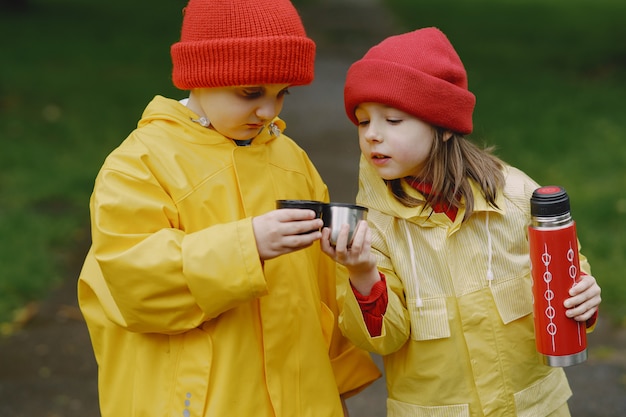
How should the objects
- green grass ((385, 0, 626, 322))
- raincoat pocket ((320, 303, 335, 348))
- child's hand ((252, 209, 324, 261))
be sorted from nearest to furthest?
child's hand ((252, 209, 324, 261)), raincoat pocket ((320, 303, 335, 348)), green grass ((385, 0, 626, 322))

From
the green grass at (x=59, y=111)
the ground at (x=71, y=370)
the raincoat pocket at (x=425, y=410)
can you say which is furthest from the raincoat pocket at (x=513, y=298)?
the green grass at (x=59, y=111)

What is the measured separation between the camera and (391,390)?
2.99m

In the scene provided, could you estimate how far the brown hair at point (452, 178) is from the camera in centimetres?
288

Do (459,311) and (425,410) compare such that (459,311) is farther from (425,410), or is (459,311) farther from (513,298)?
(425,410)

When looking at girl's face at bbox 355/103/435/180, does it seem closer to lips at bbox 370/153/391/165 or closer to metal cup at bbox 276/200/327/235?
lips at bbox 370/153/391/165

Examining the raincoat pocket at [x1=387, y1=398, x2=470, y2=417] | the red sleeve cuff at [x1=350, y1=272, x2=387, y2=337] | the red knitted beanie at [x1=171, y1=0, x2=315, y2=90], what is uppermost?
the red knitted beanie at [x1=171, y1=0, x2=315, y2=90]

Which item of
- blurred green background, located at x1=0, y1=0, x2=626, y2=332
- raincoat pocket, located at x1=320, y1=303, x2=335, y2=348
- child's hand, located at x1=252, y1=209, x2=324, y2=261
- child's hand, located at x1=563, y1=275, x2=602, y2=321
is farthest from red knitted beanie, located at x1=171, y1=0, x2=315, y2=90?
blurred green background, located at x1=0, y1=0, x2=626, y2=332

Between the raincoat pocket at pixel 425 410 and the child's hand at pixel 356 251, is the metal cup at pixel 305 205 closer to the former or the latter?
the child's hand at pixel 356 251

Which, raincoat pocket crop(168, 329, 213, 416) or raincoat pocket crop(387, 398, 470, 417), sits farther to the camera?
raincoat pocket crop(387, 398, 470, 417)

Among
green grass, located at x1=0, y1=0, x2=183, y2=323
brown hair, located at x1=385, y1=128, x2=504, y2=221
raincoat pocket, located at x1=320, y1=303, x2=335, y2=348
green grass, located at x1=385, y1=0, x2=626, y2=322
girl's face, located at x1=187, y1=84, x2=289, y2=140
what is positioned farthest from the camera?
green grass, located at x1=385, y1=0, x2=626, y2=322

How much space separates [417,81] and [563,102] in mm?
8157

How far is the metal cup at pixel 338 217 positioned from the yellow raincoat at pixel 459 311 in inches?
14.6

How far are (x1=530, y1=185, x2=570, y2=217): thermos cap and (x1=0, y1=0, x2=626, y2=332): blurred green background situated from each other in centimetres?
338

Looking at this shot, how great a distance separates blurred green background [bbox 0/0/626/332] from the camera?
6.72 m
